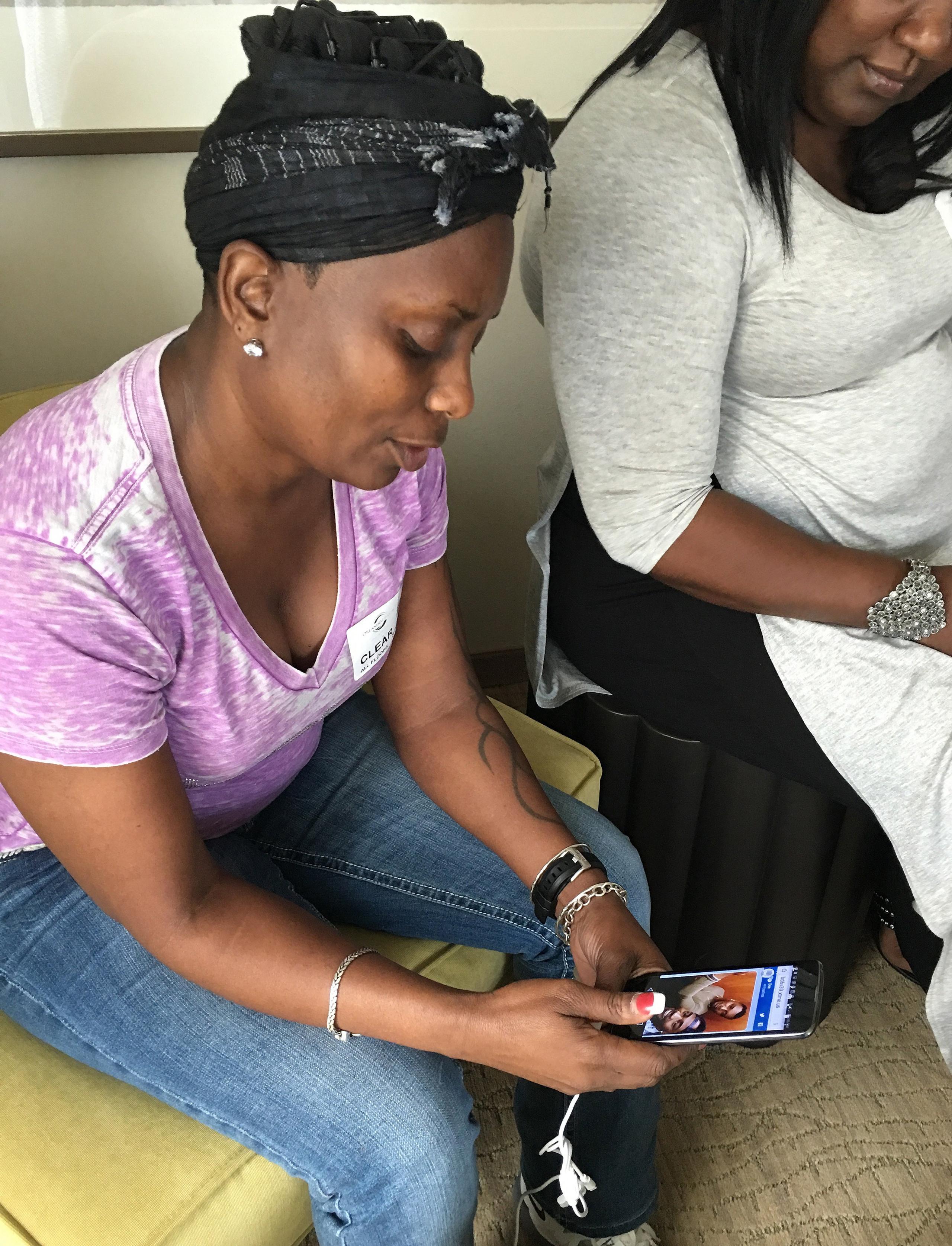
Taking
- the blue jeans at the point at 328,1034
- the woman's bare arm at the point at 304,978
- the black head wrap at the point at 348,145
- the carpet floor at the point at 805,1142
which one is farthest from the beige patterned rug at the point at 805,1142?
the black head wrap at the point at 348,145

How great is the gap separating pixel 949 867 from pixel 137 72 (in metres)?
1.27

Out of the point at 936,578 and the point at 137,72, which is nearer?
the point at 936,578

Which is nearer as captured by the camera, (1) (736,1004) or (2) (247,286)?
(2) (247,286)

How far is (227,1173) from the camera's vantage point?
865mm

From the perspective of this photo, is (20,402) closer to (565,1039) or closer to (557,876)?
(557,876)

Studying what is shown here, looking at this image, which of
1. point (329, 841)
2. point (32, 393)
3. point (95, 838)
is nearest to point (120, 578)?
point (95, 838)

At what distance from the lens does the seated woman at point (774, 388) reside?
998 mm

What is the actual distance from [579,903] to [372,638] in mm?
301

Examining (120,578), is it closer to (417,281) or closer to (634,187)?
(417,281)

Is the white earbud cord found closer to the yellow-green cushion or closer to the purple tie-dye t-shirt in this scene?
the purple tie-dye t-shirt

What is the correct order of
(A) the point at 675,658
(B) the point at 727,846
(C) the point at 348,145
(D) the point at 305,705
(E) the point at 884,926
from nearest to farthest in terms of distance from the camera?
1. (C) the point at 348,145
2. (D) the point at 305,705
3. (A) the point at 675,658
4. (B) the point at 727,846
5. (E) the point at 884,926

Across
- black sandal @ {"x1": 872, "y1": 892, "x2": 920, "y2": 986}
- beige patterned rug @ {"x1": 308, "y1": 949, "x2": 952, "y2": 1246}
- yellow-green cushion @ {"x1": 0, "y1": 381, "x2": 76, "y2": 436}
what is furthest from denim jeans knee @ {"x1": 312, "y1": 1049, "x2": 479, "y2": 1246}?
black sandal @ {"x1": 872, "y1": 892, "x2": 920, "y2": 986}

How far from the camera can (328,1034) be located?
2.93 feet

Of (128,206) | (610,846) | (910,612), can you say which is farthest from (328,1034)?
(128,206)
